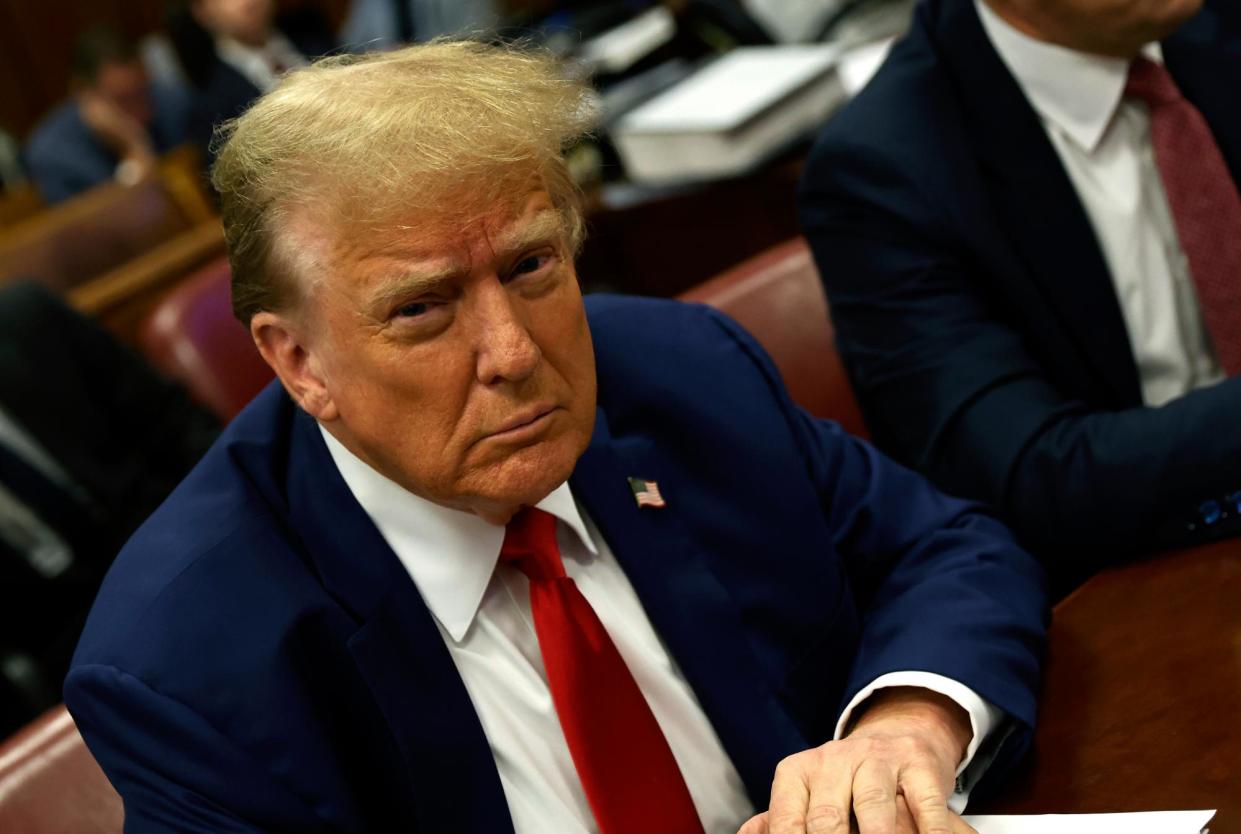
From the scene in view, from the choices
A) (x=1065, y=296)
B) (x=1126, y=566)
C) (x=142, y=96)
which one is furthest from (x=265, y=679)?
(x=142, y=96)

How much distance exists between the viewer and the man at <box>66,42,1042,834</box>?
1047 millimetres

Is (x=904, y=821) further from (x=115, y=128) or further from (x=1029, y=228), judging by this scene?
(x=115, y=128)

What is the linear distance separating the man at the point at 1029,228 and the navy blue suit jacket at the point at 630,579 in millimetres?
205

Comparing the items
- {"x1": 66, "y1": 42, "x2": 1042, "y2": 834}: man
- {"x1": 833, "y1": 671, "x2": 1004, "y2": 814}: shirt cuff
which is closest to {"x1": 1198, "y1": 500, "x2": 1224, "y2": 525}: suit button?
{"x1": 66, "y1": 42, "x2": 1042, "y2": 834}: man

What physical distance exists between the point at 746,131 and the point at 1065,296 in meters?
1.16

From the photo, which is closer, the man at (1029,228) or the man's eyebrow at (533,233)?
the man's eyebrow at (533,233)

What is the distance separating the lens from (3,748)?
47.8 inches

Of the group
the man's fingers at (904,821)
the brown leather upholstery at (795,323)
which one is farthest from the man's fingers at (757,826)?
the brown leather upholstery at (795,323)

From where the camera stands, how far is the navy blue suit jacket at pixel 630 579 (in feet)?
3.48

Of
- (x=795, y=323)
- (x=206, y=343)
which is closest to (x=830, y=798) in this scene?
(x=795, y=323)

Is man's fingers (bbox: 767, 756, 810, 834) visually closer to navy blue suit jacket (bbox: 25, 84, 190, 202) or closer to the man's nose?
the man's nose

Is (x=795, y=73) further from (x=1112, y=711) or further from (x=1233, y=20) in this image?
(x=1112, y=711)

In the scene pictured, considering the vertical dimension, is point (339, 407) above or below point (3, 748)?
above

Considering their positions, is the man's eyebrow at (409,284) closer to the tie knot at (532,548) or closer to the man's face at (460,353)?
the man's face at (460,353)
